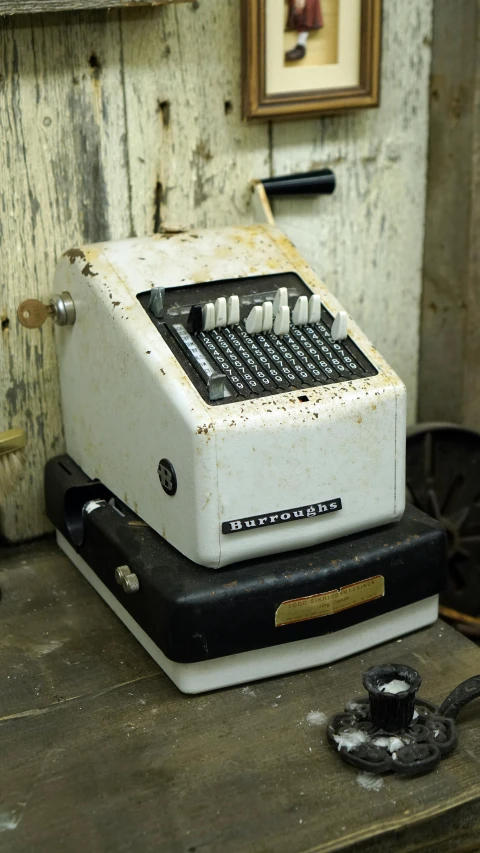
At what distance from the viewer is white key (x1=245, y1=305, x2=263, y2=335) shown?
120cm

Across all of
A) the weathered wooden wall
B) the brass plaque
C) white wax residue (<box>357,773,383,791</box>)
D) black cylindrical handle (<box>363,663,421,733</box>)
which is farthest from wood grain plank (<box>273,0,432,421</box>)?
white wax residue (<box>357,773,383,791</box>)

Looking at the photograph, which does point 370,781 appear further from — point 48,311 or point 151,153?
point 151,153

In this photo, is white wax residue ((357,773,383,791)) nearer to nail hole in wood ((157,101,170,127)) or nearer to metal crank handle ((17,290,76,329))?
metal crank handle ((17,290,76,329))

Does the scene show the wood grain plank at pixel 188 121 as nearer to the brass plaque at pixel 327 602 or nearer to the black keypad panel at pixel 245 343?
the black keypad panel at pixel 245 343

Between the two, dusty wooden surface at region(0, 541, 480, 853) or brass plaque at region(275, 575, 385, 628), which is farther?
brass plaque at region(275, 575, 385, 628)

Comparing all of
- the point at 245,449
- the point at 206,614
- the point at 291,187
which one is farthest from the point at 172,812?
the point at 291,187

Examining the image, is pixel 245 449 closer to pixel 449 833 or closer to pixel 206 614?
pixel 206 614

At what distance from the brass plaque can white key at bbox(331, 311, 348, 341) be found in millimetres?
310

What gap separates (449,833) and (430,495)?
2.20ft

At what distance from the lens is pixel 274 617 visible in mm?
1121

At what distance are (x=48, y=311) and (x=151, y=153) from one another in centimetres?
31

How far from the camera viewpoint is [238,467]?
1.09 meters

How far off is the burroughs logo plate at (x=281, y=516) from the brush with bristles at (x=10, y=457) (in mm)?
373

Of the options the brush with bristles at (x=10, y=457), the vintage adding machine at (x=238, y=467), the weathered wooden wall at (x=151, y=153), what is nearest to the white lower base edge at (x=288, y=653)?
the vintage adding machine at (x=238, y=467)
